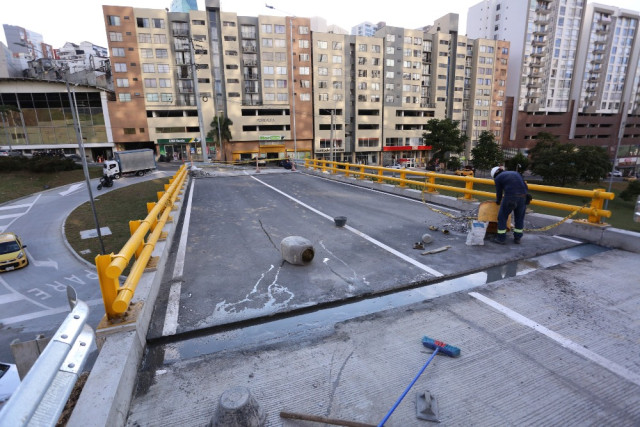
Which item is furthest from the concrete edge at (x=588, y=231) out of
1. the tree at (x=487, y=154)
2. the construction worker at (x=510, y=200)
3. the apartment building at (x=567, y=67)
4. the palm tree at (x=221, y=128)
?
the apartment building at (x=567, y=67)

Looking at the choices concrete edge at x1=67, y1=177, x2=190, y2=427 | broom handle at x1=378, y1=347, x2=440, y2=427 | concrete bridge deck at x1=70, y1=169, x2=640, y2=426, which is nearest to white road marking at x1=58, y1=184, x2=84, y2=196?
concrete bridge deck at x1=70, y1=169, x2=640, y2=426

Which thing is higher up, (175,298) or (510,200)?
(510,200)

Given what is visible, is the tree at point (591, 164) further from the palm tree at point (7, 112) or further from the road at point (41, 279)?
the palm tree at point (7, 112)

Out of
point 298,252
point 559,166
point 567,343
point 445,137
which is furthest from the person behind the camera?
point 445,137

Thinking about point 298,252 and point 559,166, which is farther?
point 559,166

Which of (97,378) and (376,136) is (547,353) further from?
(376,136)

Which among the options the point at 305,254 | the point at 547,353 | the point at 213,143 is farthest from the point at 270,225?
the point at 213,143

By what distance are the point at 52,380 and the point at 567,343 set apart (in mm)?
4252

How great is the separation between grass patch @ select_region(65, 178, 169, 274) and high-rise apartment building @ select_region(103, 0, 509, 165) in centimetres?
2952

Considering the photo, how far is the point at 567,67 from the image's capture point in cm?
8088

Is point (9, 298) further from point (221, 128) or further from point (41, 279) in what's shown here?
point (221, 128)

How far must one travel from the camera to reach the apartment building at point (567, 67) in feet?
252

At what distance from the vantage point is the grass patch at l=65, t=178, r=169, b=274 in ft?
66.2

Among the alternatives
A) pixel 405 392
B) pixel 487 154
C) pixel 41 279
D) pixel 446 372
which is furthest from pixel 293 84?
pixel 405 392
